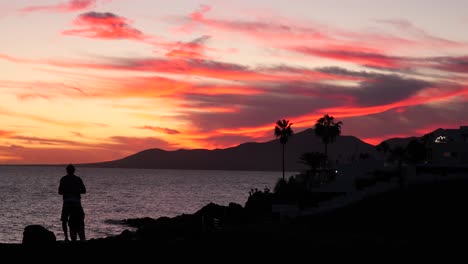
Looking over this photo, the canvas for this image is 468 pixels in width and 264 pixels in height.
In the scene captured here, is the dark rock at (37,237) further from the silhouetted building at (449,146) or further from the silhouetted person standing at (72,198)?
the silhouetted building at (449,146)

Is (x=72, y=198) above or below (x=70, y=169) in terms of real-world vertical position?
below

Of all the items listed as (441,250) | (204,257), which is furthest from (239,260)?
(441,250)

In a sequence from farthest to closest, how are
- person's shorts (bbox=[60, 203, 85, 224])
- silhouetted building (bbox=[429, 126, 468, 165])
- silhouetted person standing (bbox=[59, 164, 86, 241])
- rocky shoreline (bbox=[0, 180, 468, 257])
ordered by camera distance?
silhouetted building (bbox=[429, 126, 468, 165]) → person's shorts (bbox=[60, 203, 85, 224]) → silhouetted person standing (bbox=[59, 164, 86, 241]) → rocky shoreline (bbox=[0, 180, 468, 257])

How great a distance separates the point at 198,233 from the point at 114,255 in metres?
4.34

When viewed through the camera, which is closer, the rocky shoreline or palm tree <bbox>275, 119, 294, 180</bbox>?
the rocky shoreline

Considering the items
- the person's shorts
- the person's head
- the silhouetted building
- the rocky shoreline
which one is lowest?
the rocky shoreline

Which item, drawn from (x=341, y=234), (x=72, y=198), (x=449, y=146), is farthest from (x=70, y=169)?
(x=449, y=146)

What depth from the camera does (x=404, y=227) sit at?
30500 mm

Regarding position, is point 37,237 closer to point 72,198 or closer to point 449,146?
point 72,198

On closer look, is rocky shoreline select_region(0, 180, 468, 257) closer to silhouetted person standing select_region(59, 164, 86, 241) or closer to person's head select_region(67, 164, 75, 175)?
silhouetted person standing select_region(59, 164, 86, 241)

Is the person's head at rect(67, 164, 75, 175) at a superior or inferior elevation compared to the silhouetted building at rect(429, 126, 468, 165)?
inferior

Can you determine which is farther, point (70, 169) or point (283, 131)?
point (283, 131)

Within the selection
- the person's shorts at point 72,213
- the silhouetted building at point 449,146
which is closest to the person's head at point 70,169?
the person's shorts at point 72,213

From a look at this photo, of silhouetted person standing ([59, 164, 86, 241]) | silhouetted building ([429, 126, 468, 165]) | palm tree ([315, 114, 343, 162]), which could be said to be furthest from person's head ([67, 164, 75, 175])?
palm tree ([315, 114, 343, 162])
